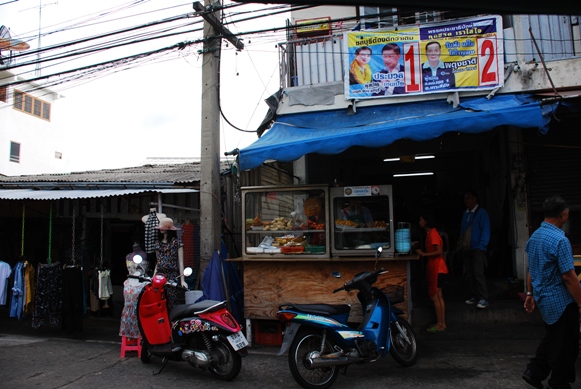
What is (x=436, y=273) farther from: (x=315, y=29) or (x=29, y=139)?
(x=29, y=139)

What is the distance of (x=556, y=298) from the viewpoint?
3.92m

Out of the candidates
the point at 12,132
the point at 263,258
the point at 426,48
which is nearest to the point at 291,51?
the point at 426,48

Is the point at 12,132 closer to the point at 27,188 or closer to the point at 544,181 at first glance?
the point at 27,188

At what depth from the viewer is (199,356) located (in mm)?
5168

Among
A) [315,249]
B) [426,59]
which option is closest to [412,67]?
[426,59]

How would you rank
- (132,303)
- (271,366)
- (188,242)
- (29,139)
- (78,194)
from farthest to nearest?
(29,139) → (188,242) → (78,194) → (132,303) → (271,366)

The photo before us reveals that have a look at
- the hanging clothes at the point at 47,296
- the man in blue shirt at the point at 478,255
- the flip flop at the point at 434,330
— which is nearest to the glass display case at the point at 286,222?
the flip flop at the point at 434,330

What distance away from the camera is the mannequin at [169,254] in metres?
6.43

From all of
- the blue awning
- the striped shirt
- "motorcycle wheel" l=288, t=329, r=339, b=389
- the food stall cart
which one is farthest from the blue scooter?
the blue awning

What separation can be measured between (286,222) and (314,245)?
56 cm

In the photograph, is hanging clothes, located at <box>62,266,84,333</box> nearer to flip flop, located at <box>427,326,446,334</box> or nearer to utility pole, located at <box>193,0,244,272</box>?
utility pole, located at <box>193,0,244,272</box>

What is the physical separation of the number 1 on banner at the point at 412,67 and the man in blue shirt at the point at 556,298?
12.8ft

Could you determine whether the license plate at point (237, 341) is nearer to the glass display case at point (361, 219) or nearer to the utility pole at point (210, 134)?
the glass display case at point (361, 219)

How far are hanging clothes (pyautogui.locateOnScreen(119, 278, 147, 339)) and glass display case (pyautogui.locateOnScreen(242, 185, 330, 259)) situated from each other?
64.1 inches
